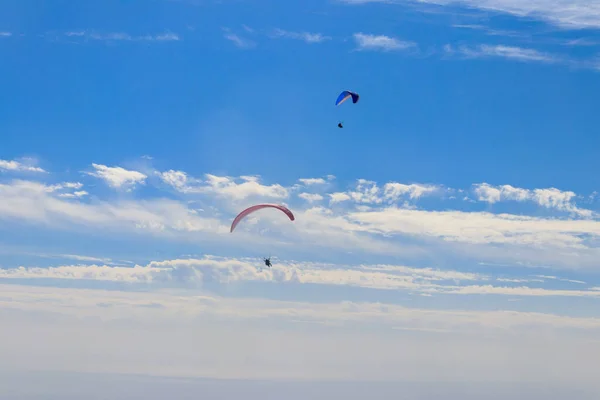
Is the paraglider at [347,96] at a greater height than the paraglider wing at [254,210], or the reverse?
the paraglider at [347,96]

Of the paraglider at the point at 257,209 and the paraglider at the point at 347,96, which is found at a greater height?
the paraglider at the point at 347,96

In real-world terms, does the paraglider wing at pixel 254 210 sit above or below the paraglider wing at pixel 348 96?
below

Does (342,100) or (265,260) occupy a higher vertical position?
(342,100)

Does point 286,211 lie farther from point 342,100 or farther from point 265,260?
point 342,100

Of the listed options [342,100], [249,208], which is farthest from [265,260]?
[342,100]

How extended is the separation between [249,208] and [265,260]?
26.2 ft

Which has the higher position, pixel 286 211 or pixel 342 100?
pixel 342 100

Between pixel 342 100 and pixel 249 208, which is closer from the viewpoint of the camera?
pixel 249 208

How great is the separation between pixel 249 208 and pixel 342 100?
71.5 feet

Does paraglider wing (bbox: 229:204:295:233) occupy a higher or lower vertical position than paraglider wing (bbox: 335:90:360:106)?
lower

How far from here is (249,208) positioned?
337ft

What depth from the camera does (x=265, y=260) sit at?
105 metres

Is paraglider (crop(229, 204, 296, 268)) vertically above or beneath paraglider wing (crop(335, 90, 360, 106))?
beneath

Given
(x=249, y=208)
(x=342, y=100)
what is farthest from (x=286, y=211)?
(x=342, y=100)
